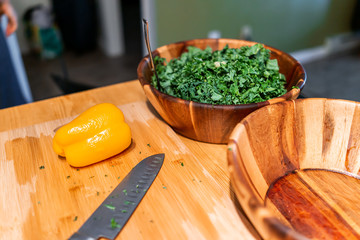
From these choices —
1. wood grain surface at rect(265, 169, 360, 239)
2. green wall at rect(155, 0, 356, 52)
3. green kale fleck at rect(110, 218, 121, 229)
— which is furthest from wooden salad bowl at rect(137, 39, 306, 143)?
green wall at rect(155, 0, 356, 52)

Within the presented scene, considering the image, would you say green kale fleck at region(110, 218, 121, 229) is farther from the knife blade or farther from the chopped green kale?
the chopped green kale

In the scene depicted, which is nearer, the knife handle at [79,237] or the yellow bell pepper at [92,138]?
the knife handle at [79,237]

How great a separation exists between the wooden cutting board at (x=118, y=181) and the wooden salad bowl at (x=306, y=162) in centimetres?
10

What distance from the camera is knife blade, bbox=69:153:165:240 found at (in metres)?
0.57

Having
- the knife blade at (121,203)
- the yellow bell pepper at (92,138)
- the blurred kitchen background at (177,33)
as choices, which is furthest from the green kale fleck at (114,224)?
the blurred kitchen background at (177,33)

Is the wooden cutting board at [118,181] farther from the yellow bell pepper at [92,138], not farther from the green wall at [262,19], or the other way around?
the green wall at [262,19]

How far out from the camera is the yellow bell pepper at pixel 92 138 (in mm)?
716

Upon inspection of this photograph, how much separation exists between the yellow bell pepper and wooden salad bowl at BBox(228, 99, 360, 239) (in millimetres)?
316

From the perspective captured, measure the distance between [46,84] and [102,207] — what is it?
2621mm

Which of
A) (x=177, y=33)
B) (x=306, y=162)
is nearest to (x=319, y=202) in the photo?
(x=306, y=162)

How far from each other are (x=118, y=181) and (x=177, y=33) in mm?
2228

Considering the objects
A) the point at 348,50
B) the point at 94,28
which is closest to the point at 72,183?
the point at 94,28

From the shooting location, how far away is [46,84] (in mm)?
2906

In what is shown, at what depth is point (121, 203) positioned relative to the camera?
632 mm
